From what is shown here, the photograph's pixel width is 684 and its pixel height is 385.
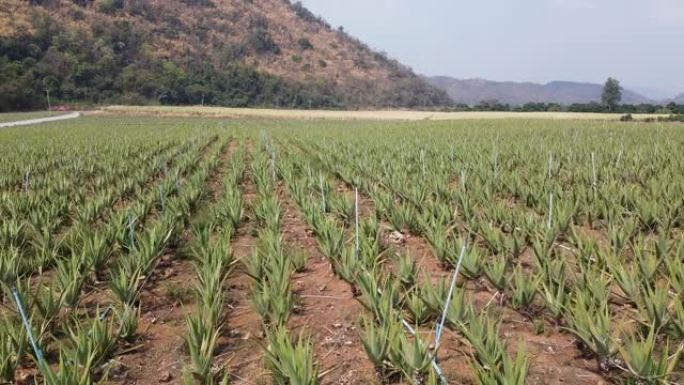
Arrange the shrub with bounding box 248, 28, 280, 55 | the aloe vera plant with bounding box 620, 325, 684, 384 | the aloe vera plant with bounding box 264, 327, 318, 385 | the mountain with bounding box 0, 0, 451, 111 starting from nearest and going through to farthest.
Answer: the aloe vera plant with bounding box 620, 325, 684, 384 → the aloe vera plant with bounding box 264, 327, 318, 385 → the mountain with bounding box 0, 0, 451, 111 → the shrub with bounding box 248, 28, 280, 55

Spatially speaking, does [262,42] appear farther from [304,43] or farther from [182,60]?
[182,60]

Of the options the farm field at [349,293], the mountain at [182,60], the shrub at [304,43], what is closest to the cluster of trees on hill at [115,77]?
the mountain at [182,60]

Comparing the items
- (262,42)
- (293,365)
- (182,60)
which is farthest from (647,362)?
(262,42)

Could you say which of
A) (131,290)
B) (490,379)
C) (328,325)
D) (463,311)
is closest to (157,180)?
(131,290)

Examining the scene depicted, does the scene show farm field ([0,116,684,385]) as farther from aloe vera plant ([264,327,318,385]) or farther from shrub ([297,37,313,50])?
shrub ([297,37,313,50])

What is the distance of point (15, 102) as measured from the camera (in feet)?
175

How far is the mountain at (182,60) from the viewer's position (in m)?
63.0

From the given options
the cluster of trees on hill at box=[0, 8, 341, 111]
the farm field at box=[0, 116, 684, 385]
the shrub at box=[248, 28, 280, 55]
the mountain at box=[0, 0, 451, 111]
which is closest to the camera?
the farm field at box=[0, 116, 684, 385]

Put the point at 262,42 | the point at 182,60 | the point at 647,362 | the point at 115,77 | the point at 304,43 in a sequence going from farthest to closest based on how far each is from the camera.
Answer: the point at 304,43
the point at 262,42
the point at 182,60
the point at 115,77
the point at 647,362

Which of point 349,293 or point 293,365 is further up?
point 293,365

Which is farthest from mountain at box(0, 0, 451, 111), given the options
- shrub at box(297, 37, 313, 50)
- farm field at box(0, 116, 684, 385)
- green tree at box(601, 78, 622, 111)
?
farm field at box(0, 116, 684, 385)

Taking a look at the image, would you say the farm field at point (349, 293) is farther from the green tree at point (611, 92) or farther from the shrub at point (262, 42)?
the shrub at point (262, 42)

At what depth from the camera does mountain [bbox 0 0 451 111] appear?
207ft

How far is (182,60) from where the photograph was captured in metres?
81.0
